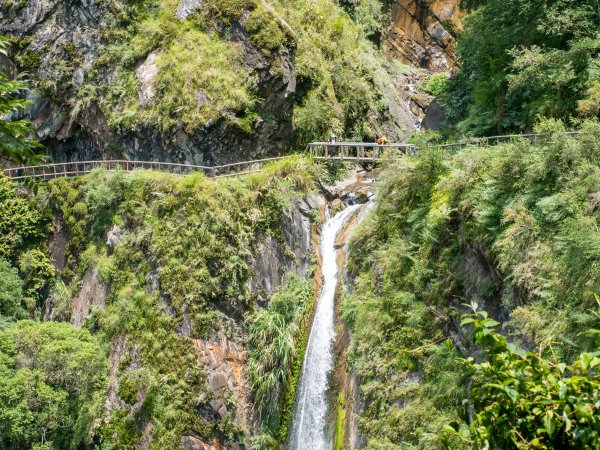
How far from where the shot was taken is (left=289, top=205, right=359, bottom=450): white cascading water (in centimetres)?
1834

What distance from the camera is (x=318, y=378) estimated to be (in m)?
19.1

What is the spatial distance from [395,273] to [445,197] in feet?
8.14

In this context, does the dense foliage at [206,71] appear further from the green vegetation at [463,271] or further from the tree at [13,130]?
the tree at [13,130]

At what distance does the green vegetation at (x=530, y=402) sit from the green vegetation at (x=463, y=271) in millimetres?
7275

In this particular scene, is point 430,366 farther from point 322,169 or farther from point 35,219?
point 35,219

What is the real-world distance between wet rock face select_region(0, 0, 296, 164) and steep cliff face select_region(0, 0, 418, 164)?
0.04 meters

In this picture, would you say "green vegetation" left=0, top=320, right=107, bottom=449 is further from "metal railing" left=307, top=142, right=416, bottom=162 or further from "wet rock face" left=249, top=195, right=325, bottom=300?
"metal railing" left=307, top=142, right=416, bottom=162

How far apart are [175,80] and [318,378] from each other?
41.7 ft

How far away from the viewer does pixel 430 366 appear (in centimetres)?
1559

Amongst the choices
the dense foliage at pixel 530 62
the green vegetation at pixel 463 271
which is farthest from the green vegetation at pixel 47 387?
the dense foliage at pixel 530 62

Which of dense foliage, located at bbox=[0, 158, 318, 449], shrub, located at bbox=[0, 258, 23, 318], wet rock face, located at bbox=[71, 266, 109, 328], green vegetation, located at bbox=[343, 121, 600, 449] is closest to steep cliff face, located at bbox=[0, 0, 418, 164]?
dense foliage, located at bbox=[0, 158, 318, 449]

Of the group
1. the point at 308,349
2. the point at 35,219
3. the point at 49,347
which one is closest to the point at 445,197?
the point at 308,349

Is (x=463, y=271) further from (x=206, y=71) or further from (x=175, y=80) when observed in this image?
(x=175, y=80)

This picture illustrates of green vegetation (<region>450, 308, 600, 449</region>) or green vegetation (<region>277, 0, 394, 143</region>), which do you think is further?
green vegetation (<region>277, 0, 394, 143</region>)
